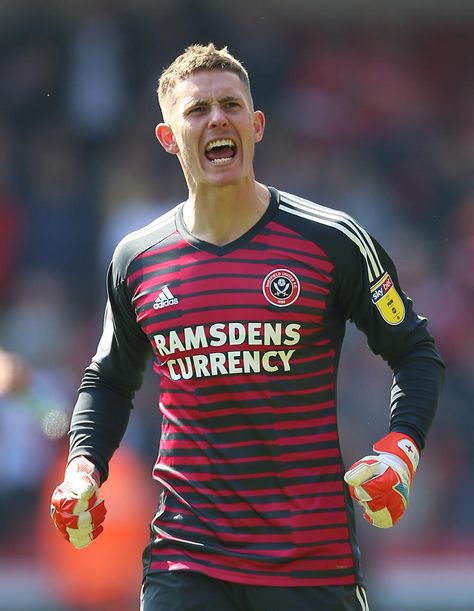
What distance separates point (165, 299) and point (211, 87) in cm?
73

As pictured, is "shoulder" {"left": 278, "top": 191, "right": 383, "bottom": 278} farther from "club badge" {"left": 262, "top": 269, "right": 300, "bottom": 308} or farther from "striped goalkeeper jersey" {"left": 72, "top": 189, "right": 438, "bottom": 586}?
"club badge" {"left": 262, "top": 269, "right": 300, "bottom": 308}

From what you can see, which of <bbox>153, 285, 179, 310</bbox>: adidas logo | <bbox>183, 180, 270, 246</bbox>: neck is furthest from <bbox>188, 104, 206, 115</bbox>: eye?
<bbox>153, 285, 179, 310</bbox>: adidas logo

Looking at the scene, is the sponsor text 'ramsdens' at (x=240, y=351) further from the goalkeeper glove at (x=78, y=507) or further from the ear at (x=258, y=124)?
the ear at (x=258, y=124)

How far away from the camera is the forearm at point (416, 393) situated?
14.0 feet

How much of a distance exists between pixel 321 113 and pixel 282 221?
796 centimetres

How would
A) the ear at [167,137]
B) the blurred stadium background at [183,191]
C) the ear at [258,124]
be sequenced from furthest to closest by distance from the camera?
the blurred stadium background at [183,191] → the ear at [167,137] → the ear at [258,124]

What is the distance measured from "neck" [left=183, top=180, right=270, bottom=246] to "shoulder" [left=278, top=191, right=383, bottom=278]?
0.12 m

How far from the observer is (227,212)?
4.49m

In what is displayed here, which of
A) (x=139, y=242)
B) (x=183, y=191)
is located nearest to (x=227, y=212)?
(x=139, y=242)

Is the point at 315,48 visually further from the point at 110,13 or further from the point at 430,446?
the point at 430,446

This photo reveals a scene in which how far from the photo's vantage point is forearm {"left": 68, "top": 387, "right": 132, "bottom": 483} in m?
4.52

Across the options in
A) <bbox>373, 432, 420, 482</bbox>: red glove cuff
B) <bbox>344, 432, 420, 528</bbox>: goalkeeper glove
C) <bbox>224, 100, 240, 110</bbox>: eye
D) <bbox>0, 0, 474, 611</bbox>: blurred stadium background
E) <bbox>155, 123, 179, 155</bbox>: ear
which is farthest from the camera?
<bbox>0, 0, 474, 611</bbox>: blurred stadium background

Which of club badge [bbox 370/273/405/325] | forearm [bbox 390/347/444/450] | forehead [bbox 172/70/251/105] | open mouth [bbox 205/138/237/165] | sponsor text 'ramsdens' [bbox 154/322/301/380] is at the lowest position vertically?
forearm [bbox 390/347/444/450]

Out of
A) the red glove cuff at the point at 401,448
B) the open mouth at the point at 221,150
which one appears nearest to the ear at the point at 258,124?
the open mouth at the point at 221,150
